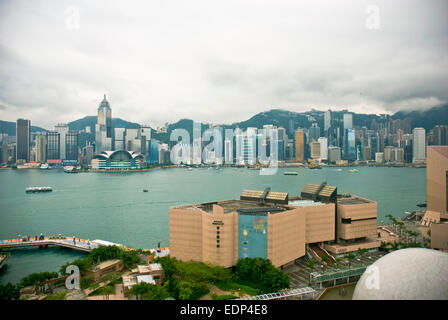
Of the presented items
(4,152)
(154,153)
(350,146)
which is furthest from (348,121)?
(4,152)

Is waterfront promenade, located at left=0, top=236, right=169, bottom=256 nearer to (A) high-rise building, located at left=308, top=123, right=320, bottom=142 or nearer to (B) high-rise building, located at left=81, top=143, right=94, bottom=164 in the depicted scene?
(B) high-rise building, located at left=81, top=143, right=94, bottom=164

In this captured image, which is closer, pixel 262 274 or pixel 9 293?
pixel 9 293

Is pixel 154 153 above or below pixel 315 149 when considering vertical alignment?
below

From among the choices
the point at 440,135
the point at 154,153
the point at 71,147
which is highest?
the point at 71,147

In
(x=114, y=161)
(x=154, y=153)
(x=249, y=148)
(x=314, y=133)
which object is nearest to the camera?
(x=114, y=161)

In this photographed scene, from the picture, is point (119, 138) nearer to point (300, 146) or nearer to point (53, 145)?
point (53, 145)

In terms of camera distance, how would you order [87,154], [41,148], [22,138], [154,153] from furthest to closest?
1. [154,153]
2. [87,154]
3. [41,148]
4. [22,138]
